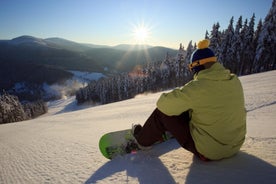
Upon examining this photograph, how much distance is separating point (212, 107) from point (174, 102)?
16.3 inches

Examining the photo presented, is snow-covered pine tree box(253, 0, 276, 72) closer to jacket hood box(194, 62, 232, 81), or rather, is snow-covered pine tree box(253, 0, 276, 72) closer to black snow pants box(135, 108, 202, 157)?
jacket hood box(194, 62, 232, 81)

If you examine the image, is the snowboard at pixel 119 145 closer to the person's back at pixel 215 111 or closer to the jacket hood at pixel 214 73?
the person's back at pixel 215 111

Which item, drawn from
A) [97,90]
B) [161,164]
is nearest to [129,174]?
[161,164]

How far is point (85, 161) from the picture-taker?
3.36 m

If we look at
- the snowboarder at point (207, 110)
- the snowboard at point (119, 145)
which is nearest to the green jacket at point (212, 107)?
the snowboarder at point (207, 110)

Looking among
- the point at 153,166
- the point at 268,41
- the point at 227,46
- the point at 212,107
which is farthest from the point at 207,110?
the point at 227,46

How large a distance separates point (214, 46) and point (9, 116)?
43.8 metres

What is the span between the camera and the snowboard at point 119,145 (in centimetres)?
327

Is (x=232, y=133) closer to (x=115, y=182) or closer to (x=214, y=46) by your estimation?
(x=115, y=182)

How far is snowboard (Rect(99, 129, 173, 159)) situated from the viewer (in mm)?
3268

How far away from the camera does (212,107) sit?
237 cm

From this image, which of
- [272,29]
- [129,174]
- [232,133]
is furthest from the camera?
[272,29]

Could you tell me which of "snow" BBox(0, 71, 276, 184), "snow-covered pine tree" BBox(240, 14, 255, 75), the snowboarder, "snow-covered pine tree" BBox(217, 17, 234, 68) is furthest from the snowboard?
"snow-covered pine tree" BBox(240, 14, 255, 75)

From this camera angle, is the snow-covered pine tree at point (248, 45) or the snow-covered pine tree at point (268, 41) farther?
the snow-covered pine tree at point (248, 45)
